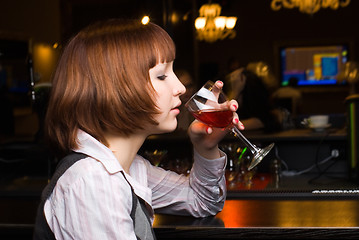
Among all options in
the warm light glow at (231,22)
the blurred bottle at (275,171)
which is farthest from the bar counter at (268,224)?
the warm light glow at (231,22)

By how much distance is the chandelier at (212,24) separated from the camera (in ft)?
21.9

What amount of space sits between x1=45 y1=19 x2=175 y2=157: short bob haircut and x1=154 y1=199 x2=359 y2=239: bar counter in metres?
0.53

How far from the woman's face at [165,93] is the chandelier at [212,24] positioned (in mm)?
5194

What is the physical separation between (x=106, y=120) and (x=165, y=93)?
0.16 meters

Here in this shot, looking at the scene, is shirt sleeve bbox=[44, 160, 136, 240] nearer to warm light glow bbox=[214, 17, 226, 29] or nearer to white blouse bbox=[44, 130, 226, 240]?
white blouse bbox=[44, 130, 226, 240]

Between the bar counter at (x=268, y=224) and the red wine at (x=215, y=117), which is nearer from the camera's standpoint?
the red wine at (x=215, y=117)

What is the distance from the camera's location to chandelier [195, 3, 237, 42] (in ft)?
21.9

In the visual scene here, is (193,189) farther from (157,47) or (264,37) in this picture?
(264,37)

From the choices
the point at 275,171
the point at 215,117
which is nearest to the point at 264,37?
the point at 275,171

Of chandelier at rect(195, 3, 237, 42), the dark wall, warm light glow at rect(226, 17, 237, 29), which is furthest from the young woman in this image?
warm light glow at rect(226, 17, 237, 29)

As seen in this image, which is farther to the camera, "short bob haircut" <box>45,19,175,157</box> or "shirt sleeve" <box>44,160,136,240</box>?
"short bob haircut" <box>45,19,175,157</box>

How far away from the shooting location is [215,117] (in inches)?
63.9

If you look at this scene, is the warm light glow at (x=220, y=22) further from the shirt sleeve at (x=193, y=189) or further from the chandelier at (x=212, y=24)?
the shirt sleeve at (x=193, y=189)

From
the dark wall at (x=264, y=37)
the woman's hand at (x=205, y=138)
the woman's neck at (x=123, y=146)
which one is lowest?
the dark wall at (x=264, y=37)
